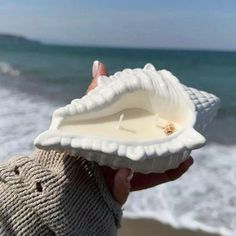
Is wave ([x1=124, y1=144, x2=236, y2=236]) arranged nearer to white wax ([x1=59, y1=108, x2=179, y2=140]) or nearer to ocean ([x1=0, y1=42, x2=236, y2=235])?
ocean ([x1=0, y1=42, x2=236, y2=235])

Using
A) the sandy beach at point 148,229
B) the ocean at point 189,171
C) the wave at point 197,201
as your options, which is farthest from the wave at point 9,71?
the sandy beach at point 148,229

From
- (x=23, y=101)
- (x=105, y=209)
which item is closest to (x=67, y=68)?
(x=23, y=101)

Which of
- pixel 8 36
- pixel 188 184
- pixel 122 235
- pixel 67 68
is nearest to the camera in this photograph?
pixel 122 235

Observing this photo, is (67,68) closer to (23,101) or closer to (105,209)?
(23,101)

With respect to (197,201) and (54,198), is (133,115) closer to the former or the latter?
(54,198)

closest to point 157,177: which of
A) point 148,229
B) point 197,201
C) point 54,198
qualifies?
point 54,198

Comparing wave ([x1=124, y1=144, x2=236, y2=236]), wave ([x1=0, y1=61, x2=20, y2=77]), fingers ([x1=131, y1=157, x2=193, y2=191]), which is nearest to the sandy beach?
wave ([x1=124, y1=144, x2=236, y2=236])
